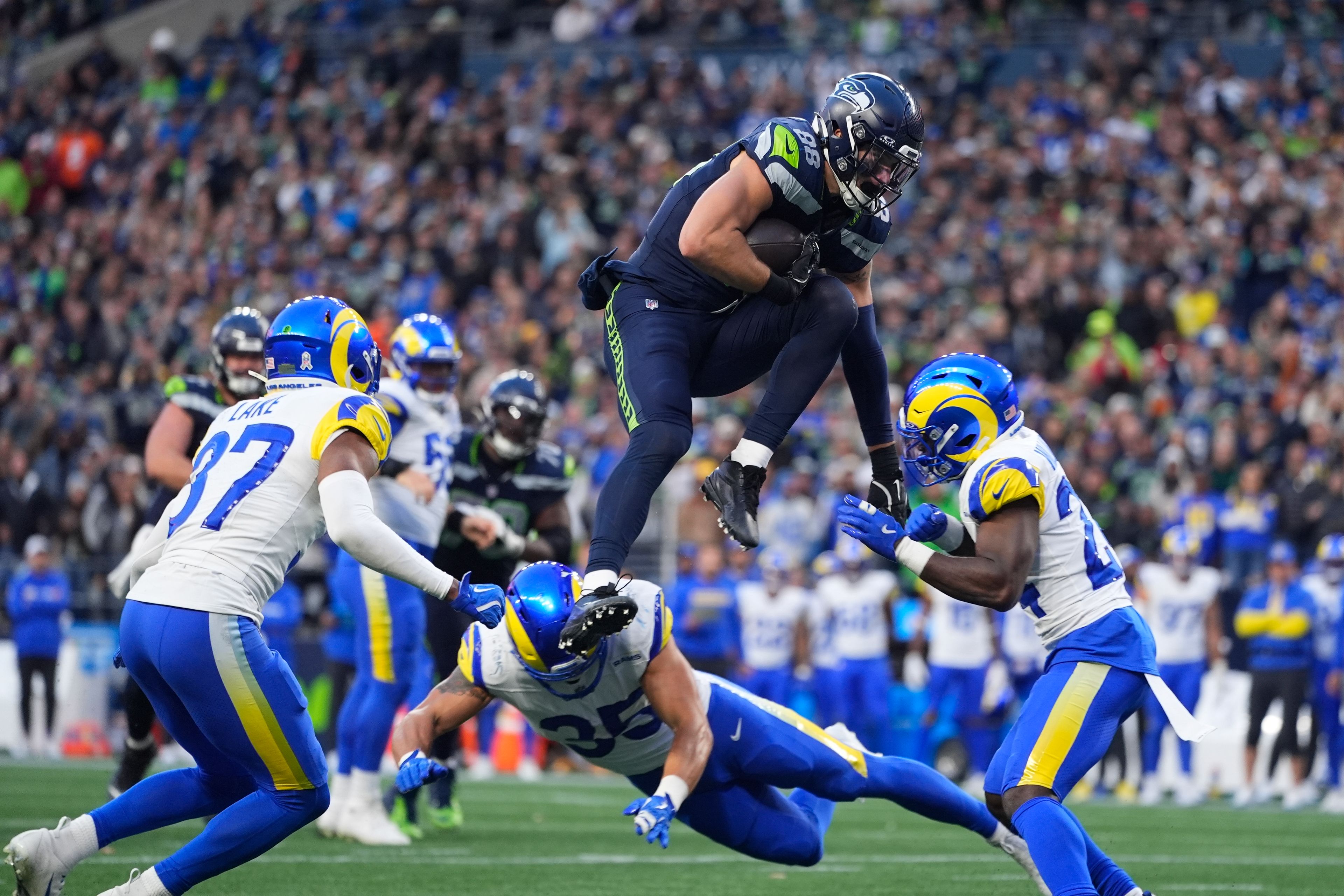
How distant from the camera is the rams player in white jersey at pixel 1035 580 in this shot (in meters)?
5.70

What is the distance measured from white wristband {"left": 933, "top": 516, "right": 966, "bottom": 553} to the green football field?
177 centimetres

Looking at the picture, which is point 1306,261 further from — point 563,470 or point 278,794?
point 278,794

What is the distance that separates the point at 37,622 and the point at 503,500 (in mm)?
7202

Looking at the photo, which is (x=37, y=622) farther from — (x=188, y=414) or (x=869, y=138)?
(x=869, y=138)

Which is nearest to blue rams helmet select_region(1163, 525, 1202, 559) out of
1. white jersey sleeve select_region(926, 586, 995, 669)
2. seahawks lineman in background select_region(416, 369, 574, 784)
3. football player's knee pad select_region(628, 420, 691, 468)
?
white jersey sleeve select_region(926, 586, 995, 669)

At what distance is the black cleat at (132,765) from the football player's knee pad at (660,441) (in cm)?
343

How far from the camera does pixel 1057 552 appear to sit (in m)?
5.98

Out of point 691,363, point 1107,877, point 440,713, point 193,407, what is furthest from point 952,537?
point 193,407

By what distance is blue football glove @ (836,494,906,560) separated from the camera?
229 inches

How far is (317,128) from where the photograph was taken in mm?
22906

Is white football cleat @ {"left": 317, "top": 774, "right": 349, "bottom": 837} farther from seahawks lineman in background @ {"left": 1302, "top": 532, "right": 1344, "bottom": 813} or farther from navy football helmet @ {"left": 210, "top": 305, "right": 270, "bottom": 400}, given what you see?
seahawks lineman in background @ {"left": 1302, "top": 532, "right": 1344, "bottom": 813}

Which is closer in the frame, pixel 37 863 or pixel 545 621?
pixel 37 863

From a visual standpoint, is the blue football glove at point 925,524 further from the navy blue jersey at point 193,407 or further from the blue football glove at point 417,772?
the navy blue jersey at point 193,407

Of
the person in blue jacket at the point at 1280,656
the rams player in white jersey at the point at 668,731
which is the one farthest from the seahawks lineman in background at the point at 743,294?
the person in blue jacket at the point at 1280,656
